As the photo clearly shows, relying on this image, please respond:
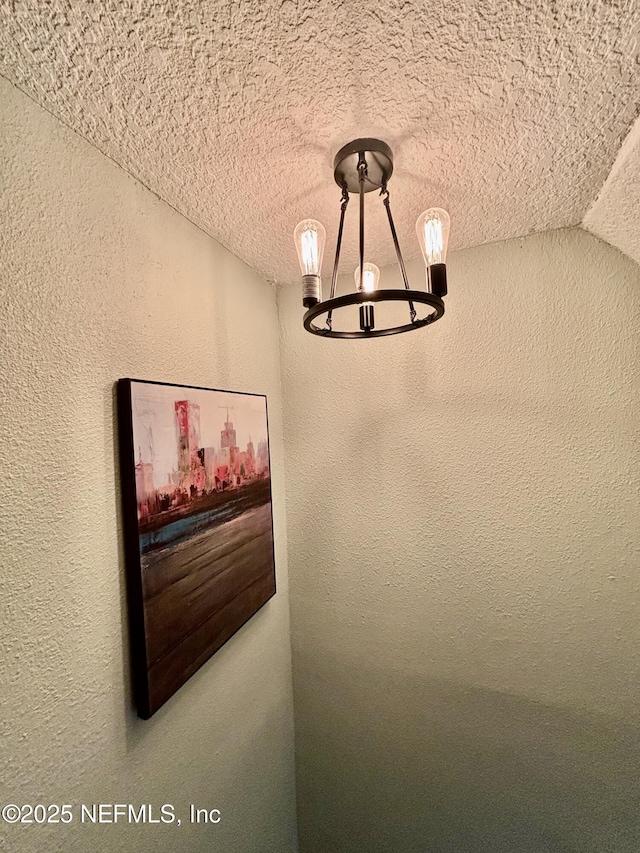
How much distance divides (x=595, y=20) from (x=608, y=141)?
0.99ft

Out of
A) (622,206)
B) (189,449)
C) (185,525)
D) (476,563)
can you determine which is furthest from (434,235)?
(476,563)

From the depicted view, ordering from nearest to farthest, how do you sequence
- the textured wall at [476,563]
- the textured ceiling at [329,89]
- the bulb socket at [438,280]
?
the textured ceiling at [329,89] → the bulb socket at [438,280] → the textured wall at [476,563]

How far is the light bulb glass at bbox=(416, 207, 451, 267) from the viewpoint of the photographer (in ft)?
2.17

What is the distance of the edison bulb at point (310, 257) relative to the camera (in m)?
0.68

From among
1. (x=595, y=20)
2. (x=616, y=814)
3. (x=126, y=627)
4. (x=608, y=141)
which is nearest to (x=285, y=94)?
(x=595, y=20)

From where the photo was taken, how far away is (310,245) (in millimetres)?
720

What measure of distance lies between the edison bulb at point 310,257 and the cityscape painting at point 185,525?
40cm

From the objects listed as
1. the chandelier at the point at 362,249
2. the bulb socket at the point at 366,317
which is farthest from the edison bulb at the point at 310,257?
the bulb socket at the point at 366,317

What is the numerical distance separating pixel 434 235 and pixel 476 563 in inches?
39.3

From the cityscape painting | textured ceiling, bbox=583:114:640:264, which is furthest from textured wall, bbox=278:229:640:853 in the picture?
the cityscape painting

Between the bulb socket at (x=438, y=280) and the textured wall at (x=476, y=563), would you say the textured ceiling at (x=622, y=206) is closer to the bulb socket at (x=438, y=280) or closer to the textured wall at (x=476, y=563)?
the textured wall at (x=476, y=563)

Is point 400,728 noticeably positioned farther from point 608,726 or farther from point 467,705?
point 608,726

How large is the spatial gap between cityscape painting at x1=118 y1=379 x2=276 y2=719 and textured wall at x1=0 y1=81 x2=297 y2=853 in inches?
1.6

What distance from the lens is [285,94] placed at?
625mm
